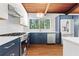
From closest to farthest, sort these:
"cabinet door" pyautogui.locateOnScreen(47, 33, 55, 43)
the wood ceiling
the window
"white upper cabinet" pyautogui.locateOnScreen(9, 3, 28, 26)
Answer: "white upper cabinet" pyautogui.locateOnScreen(9, 3, 28, 26), the wood ceiling, "cabinet door" pyautogui.locateOnScreen(47, 33, 55, 43), the window

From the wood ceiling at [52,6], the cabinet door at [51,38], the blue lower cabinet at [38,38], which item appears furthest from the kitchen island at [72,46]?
the blue lower cabinet at [38,38]

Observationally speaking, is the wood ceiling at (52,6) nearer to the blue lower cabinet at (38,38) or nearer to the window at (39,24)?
the blue lower cabinet at (38,38)

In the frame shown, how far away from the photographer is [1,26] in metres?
3.82

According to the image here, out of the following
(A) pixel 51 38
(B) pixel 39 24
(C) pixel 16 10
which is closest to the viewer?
(C) pixel 16 10

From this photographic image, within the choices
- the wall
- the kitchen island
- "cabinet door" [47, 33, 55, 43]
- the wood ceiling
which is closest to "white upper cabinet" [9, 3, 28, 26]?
the wall

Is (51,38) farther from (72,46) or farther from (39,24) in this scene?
Result: (72,46)

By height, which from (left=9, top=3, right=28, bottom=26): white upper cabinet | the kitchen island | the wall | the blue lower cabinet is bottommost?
the blue lower cabinet

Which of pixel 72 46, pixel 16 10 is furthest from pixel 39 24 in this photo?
pixel 72 46

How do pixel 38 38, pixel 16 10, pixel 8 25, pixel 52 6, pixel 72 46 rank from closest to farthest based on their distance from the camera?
1. pixel 72 46
2. pixel 16 10
3. pixel 8 25
4. pixel 52 6
5. pixel 38 38

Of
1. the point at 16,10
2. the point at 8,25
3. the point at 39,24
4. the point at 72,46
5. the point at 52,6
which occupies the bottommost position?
the point at 72,46

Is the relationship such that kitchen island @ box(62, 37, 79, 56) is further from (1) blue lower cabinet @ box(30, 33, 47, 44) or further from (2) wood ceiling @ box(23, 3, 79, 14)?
(1) blue lower cabinet @ box(30, 33, 47, 44)

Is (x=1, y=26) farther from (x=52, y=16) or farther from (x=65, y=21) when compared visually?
(x=52, y=16)

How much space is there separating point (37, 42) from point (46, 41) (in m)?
0.57

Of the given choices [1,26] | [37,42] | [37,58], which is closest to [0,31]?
[1,26]
